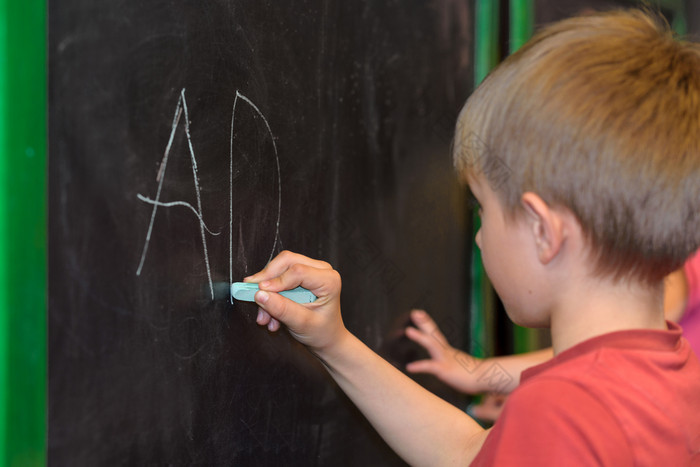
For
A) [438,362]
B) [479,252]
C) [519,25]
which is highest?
[519,25]

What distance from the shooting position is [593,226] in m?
0.62

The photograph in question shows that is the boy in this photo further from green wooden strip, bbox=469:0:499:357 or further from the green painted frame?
green wooden strip, bbox=469:0:499:357

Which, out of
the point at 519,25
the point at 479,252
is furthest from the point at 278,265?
the point at 519,25

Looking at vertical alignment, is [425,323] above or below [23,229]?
Result: below

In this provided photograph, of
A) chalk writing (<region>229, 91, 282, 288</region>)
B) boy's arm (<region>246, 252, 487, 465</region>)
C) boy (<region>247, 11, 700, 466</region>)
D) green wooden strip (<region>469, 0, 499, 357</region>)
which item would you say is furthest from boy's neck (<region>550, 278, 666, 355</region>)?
green wooden strip (<region>469, 0, 499, 357</region>)

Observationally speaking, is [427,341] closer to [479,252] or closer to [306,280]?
[479,252]

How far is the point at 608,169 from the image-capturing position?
597 millimetres

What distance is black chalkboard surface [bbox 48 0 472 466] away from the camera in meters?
0.57

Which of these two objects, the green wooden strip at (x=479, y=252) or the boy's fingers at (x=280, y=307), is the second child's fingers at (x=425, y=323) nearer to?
the green wooden strip at (x=479, y=252)

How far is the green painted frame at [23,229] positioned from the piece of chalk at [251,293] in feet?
0.64

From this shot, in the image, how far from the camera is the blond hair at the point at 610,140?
598 mm

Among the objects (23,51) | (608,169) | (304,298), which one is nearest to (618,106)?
(608,169)

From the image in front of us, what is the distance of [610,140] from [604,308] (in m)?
0.14

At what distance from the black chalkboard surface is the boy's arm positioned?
0.06 m
